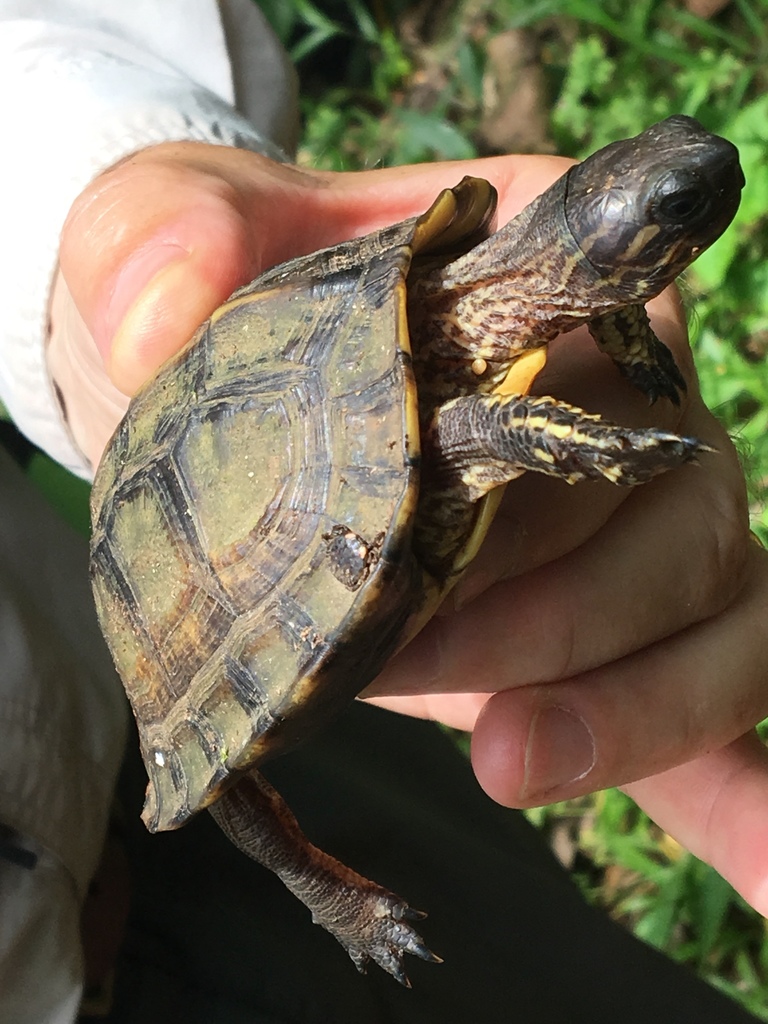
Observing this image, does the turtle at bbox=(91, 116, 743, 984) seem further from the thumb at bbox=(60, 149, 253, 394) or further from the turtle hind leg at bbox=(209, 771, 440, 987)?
the turtle hind leg at bbox=(209, 771, 440, 987)

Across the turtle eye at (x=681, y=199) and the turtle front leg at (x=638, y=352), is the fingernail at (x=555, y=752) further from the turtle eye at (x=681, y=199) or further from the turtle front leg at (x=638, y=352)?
the turtle eye at (x=681, y=199)

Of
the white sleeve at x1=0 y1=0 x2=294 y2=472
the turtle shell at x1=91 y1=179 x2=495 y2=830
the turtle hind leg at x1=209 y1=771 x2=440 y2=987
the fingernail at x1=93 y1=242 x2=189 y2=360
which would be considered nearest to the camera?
the turtle shell at x1=91 y1=179 x2=495 y2=830

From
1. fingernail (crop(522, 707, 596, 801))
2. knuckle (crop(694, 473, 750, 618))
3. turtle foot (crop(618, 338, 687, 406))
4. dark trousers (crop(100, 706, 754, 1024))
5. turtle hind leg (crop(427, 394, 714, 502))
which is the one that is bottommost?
dark trousers (crop(100, 706, 754, 1024))

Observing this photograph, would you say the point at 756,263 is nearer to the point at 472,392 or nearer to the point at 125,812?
the point at 472,392

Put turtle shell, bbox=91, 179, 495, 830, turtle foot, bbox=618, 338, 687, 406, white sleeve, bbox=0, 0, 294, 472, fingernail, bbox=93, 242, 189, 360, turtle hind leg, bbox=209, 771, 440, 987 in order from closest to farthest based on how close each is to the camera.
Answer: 1. turtle shell, bbox=91, 179, 495, 830
2. fingernail, bbox=93, 242, 189, 360
3. turtle foot, bbox=618, 338, 687, 406
4. turtle hind leg, bbox=209, 771, 440, 987
5. white sleeve, bbox=0, 0, 294, 472

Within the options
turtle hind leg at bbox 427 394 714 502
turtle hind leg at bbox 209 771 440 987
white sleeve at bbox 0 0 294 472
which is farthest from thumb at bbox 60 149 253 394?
turtle hind leg at bbox 209 771 440 987

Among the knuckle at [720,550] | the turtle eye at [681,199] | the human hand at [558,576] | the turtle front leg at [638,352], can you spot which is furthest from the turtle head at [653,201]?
the knuckle at [720,550]

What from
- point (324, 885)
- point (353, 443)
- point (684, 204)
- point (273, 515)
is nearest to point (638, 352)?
point (684, 204)
